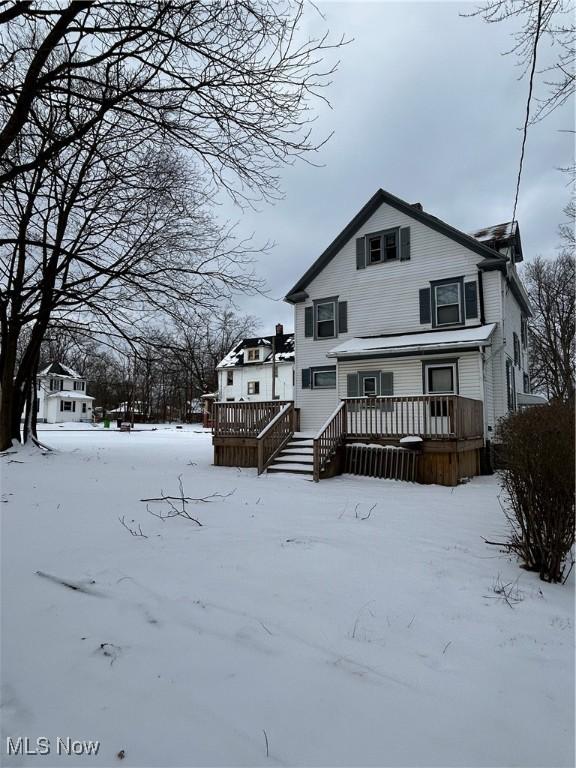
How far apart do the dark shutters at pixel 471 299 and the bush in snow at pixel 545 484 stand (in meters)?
10.4

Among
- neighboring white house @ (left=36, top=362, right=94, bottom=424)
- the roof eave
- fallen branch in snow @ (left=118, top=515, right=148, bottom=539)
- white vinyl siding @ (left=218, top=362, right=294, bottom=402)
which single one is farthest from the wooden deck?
neighboring white house @ (left=36, top=362, right=94, bottom=424)

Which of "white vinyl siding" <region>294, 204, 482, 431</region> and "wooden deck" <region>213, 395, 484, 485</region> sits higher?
"white vinyl siding" <region>294, 204, 482, 431</region>

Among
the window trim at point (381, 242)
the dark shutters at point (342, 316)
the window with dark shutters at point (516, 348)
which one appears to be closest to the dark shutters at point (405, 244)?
the window trim at point (381, 242)

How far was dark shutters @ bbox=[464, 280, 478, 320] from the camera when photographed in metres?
13.6

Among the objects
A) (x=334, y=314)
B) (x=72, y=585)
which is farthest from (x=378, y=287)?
(x=72, y=585)

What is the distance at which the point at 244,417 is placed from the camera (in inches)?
514

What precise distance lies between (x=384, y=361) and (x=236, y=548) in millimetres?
10988

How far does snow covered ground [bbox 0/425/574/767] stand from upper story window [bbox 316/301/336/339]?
11.9 m

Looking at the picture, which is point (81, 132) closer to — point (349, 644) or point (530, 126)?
point (530, 126)

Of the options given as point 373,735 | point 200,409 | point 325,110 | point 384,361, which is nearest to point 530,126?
point 325,110

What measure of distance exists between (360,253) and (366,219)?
4.37ft

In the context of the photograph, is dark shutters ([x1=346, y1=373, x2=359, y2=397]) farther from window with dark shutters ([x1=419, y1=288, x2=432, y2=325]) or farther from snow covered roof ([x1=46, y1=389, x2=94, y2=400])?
snow covered roof ([x1=46, y1=389, x2=94, y2=400])

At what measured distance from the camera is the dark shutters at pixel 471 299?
13.6 m

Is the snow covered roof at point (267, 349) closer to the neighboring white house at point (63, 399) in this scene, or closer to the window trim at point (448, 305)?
the neighboring white house at point (63, 399)
